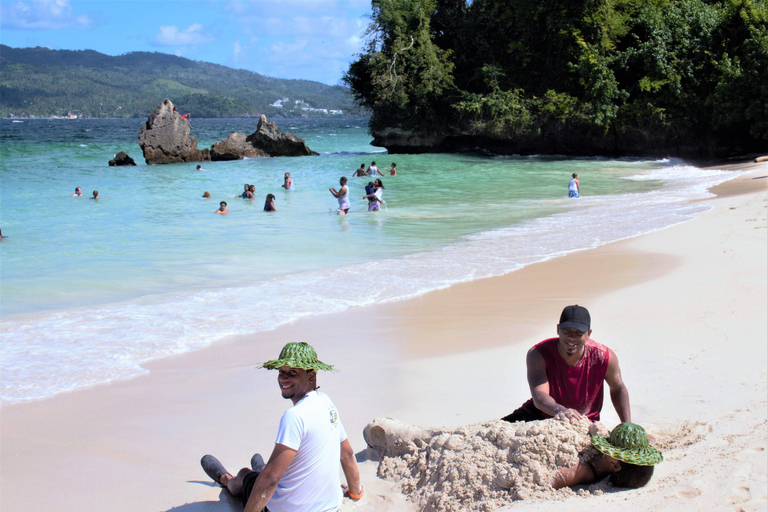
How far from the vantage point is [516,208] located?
688 inches

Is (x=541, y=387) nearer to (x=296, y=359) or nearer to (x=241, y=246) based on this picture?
(x=296, y=359)

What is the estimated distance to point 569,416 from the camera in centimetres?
372

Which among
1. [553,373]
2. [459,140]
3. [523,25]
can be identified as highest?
[523,25]

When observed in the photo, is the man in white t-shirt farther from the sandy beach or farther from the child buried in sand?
the child buried in sand

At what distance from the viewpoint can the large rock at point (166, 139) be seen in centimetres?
3494

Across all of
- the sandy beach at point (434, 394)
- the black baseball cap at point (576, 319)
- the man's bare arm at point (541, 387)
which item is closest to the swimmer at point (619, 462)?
the sandy beach at point (434, 394)

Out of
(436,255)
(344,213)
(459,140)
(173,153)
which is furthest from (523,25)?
(436,255)

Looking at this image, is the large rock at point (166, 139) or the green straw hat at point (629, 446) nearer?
the green straw hat at point (629, 446)

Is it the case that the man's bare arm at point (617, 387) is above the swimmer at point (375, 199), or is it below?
below

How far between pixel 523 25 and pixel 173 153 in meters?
20.3

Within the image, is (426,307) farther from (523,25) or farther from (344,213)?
(523,25)

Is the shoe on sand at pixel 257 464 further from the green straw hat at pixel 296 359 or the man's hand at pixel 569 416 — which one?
the man's hand at pixel 569 416

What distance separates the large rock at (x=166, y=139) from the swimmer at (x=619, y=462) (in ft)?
113

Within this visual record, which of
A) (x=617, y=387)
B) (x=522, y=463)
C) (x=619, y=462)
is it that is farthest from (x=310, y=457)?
(x=617, y=387)
